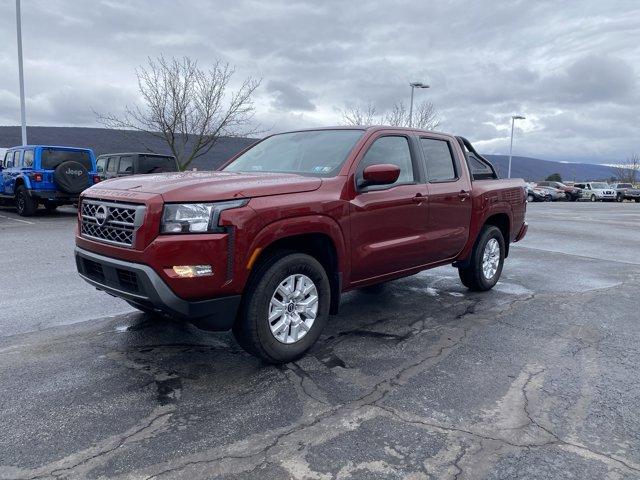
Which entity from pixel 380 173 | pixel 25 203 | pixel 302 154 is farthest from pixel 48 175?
pixel 380 173

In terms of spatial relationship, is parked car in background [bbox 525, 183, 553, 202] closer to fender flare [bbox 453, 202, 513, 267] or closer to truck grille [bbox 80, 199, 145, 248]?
fender flare [bbox 453, 202, 513, 267]

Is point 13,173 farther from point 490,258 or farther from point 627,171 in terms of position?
point 627,171

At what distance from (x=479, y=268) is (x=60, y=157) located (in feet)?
39.6

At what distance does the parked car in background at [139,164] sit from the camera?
14.9m

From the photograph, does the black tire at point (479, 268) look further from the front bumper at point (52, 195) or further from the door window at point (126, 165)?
the door window at point (126, 165)

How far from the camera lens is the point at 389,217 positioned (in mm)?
4398

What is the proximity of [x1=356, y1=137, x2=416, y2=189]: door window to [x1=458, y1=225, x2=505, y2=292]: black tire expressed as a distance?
1.57m

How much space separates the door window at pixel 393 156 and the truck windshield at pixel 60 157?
1142 centimetres

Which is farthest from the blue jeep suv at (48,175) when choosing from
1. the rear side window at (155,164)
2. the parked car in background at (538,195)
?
the parked car in background at (538,195)

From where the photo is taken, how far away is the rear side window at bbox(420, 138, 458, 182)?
17.0ft

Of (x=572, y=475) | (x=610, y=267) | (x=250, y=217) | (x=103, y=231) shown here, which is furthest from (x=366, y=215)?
(x=610, y=267)

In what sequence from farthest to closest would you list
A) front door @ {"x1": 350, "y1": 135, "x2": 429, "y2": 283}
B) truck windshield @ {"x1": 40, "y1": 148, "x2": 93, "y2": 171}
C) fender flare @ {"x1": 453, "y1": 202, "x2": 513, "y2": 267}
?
truck windshield @ {"x1": 40, "y1": 148, "x2": 93, "y2": 171}, fender flare @ {"x1": 453, "y1": 202, "x2": 513, "y2": 267}, front door @ {"x1": 350, "y1": 135, "x2": 429, "y2": 283}

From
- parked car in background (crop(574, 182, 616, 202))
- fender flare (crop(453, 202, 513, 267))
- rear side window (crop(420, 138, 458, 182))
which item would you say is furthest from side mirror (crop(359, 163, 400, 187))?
parked car in background (crop(574, 182, 616, 202))

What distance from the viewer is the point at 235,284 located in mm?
3307
